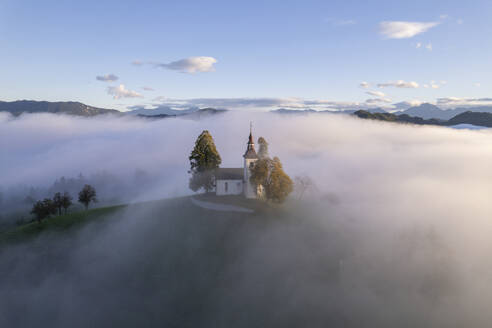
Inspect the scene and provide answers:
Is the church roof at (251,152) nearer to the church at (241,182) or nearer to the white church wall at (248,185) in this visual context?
the church at (241,182)

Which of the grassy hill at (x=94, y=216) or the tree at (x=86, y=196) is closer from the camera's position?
the grassy hill at (x=94, y=216)

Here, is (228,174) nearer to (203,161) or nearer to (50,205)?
(203,161)

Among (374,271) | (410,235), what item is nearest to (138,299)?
(374,271)

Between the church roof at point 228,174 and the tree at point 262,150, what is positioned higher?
the tree at point 262,150

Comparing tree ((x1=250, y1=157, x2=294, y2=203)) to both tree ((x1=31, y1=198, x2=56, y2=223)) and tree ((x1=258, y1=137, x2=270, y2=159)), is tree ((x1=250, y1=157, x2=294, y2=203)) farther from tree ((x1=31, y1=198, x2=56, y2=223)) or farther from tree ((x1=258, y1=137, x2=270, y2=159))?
tree ((x1=31, y1=198, x2=56, y2=223))

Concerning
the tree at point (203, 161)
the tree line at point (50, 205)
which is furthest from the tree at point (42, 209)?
the tree at point (203, 161)
